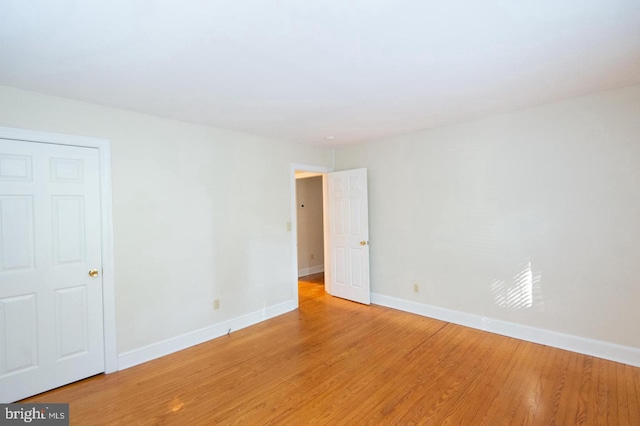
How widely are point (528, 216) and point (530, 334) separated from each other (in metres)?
1.28

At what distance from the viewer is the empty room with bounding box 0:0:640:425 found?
6.00 ft

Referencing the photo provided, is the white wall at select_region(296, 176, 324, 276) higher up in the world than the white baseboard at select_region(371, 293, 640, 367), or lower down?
higher up

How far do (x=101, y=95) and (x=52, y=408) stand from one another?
100 inches

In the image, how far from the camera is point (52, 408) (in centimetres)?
233

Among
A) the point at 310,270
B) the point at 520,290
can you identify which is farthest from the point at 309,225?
the point at 520,290

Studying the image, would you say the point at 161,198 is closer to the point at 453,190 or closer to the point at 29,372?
the point at 29,372

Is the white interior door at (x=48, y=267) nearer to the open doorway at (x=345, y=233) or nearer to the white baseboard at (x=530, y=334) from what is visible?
the open doorway at (x=345, y=233)

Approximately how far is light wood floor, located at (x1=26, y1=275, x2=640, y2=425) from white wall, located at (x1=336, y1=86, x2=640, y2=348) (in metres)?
0.49

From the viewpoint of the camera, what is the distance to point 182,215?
334 centimetres

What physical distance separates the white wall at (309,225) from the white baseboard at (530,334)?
8.95ft

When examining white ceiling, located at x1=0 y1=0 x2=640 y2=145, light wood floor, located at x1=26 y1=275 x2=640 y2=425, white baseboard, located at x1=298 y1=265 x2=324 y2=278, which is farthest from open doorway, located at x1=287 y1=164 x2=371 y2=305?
white ceiling, located at x1=0 y1=0 x2=640 y2=145

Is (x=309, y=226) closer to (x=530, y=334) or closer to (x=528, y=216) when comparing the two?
(x=528, y=216)

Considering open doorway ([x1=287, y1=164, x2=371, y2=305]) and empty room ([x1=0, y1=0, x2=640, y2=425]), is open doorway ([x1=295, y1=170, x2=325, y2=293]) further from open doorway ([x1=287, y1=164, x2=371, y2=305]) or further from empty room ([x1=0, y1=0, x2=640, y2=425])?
empty room ([x1=0, y1=0, x2=640, y2=425])

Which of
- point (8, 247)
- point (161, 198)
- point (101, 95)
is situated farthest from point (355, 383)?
point (101, 95)
